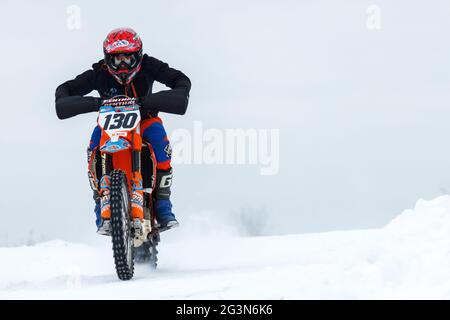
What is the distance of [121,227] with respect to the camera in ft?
22.7

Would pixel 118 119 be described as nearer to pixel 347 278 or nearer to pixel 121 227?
pixel 121 227

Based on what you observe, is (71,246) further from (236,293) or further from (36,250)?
(236,293)

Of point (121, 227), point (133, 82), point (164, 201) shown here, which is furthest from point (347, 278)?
point (133, 82)

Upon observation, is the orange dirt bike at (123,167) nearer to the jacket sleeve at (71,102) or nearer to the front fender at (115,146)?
the front fender at (115,146)

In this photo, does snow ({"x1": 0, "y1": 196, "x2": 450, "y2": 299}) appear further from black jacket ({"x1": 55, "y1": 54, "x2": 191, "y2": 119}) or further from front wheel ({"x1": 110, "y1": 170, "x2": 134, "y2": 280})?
black jacket ({"x1": 55, "y1": 54, "x2": 191, "y2": 119})

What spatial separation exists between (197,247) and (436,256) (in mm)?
6181

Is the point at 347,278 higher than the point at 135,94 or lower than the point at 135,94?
lower

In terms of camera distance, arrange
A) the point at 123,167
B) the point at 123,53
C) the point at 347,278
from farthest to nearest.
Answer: the point at 123,53
the point at 123,167
the point at 347,278

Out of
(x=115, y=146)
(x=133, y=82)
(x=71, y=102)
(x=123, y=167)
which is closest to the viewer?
(x=115, y=146)

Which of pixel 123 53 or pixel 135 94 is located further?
pixel 135 94

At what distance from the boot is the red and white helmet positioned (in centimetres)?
105

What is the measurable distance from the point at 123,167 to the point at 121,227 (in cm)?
87

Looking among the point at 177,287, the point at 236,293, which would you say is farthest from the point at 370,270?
the point at 177,287
